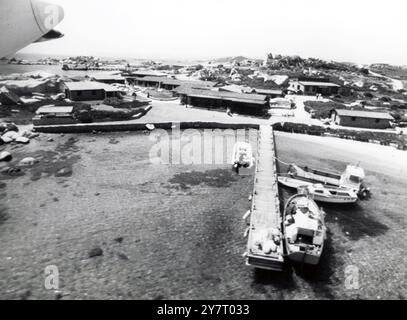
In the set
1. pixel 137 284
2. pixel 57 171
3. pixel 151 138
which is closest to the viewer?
Answer: pixel 137 284

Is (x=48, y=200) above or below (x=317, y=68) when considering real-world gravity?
below

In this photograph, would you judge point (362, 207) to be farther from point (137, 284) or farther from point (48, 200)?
point (48, 200)

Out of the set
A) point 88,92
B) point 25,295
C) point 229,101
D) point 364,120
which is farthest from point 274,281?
point 88,92

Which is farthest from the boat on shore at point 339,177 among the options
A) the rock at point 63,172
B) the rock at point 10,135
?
the rock at point 10,135

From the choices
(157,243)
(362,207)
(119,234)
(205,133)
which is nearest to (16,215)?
(119,234)

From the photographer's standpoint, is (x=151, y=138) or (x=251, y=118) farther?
(x=251, y=118)

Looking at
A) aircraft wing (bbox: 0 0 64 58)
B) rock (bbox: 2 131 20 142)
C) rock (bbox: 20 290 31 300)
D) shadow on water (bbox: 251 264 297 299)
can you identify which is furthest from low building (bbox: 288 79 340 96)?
aircraft wing (bbox: 0 0 64 58)
